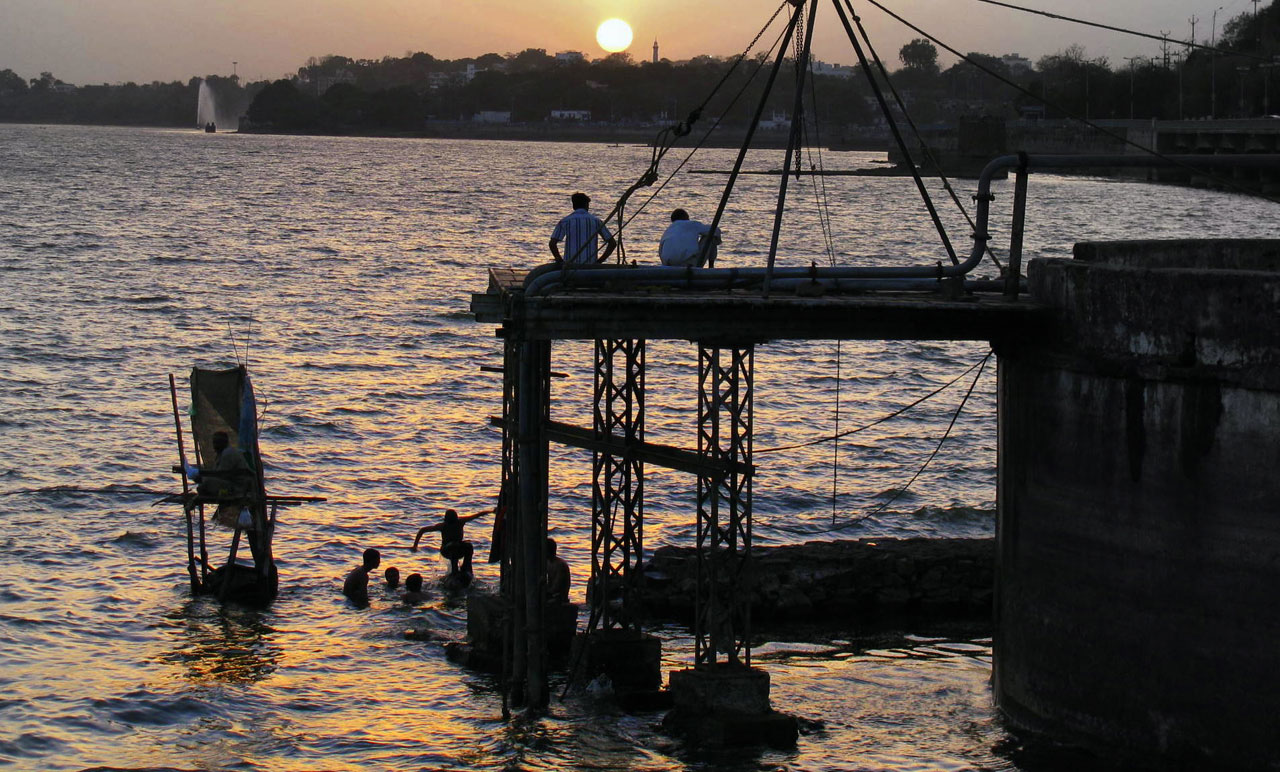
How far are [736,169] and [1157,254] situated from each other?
5.41 m

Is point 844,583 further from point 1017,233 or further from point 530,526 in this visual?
point 1017,233

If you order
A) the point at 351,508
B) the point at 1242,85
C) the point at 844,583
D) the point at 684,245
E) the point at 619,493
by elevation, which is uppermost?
the point at 1242,85

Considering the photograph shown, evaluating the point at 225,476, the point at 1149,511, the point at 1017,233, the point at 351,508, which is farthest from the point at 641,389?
the point at 351,508

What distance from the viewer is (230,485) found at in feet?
76.4

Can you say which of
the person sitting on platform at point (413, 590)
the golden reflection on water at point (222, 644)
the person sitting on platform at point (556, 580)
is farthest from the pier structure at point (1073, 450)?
the person sitting on platform at point (413, 590)

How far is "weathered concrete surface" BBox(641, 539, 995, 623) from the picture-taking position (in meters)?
23.1

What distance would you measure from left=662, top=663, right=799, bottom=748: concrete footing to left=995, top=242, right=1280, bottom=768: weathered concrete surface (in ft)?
8.36

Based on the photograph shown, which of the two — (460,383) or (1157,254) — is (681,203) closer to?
(460,383)

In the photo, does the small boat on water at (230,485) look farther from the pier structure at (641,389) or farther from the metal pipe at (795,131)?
the metal pipe at (795,131)

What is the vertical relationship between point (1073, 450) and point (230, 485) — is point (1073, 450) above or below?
above

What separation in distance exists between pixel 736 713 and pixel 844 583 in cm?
655

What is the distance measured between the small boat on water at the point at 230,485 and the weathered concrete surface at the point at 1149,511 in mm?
10943

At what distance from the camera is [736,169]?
1716 centimetres

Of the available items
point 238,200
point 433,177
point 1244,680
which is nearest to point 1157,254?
point 1244,680
